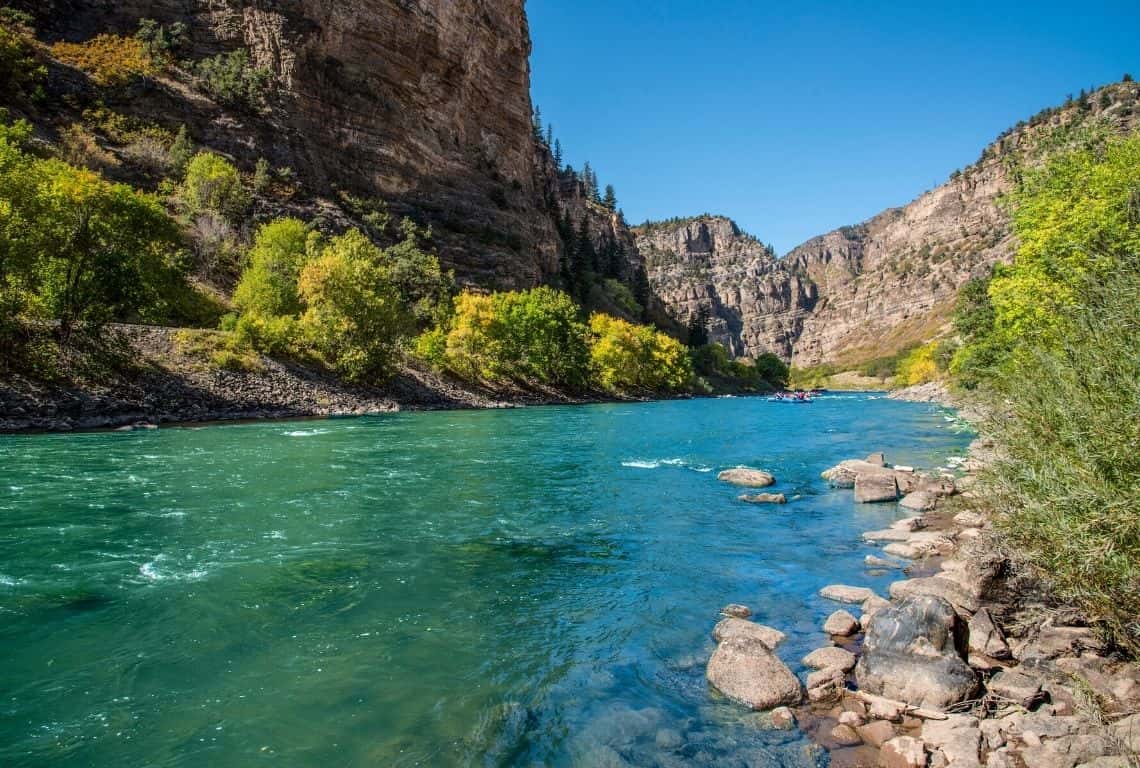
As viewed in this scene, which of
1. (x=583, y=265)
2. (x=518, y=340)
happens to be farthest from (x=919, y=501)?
(x=583, y=265)

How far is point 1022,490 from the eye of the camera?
8500 millimetres

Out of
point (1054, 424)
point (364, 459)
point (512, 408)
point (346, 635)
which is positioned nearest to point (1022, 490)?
point (1054, 424)

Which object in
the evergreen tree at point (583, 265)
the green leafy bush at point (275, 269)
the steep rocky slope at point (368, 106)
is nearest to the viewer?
the green leafy bush at point (275, 269)

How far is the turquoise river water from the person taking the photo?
7.00 metres

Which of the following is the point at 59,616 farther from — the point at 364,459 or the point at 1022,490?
the point at 364,459

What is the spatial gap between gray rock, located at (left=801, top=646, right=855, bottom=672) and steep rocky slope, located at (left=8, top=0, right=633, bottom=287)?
7475 centimetres

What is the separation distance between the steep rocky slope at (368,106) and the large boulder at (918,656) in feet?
247

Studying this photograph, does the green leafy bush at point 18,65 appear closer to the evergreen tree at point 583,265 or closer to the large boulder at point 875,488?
the large boulder at point 875,488

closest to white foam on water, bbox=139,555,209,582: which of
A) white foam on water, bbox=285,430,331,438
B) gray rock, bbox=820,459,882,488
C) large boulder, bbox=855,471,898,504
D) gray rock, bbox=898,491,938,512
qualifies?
large boulder, bbox=855,471,898,504

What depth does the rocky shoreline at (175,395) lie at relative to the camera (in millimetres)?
31188

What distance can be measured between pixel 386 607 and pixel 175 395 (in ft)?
114

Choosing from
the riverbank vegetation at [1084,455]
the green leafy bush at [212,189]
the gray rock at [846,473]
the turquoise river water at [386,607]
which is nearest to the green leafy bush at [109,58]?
the green leafy bush at [212,189]

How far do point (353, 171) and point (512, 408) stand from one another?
43.0 m

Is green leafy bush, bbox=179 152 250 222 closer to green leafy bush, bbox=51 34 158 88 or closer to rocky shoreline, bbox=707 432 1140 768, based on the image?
green leafy bush, bbox=51 34 158 88
